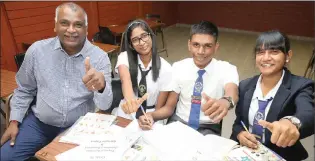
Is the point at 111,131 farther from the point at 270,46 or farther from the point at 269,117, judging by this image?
the point at 270,46

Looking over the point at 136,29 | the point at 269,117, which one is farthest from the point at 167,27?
the point at 269,117

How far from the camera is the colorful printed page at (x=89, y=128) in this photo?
4.40 ft

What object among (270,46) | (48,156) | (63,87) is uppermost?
(270,46)

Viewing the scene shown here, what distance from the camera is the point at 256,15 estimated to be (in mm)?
7832

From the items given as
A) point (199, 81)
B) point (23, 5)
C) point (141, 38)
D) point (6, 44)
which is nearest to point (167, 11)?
point (23, 5)

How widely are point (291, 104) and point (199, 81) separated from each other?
63 centimetres

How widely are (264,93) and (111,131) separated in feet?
3.30

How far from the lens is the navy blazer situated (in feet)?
4.08

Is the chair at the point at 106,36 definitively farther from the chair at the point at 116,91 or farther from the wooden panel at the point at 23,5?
the chair at the point at 116,91

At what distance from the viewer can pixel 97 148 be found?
1231 mm

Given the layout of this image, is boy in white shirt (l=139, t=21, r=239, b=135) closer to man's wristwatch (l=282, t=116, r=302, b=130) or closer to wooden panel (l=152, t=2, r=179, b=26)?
man's wristwatch (l=282, t=116, r=302, b=130)

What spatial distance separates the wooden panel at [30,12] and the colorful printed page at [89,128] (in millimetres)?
3284

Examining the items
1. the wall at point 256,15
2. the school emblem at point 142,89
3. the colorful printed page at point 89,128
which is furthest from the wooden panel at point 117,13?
the colorful printed page at point 89,128

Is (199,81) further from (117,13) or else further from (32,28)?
(117,13)
